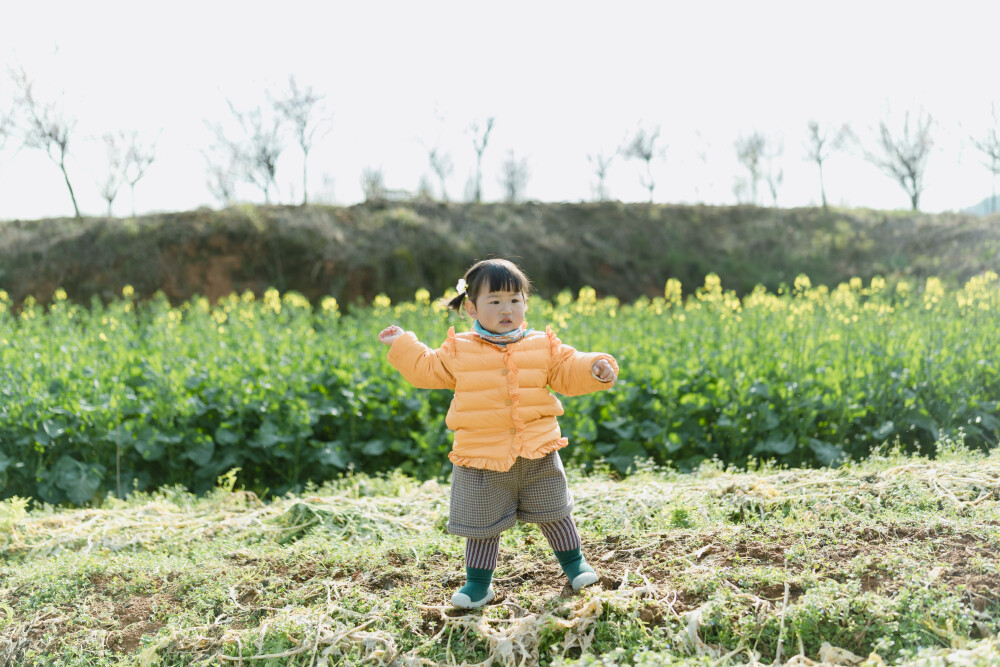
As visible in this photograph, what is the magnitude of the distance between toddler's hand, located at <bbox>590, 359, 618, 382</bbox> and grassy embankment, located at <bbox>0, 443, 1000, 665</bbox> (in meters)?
0.76

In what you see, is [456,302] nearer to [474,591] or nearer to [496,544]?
[496,544]

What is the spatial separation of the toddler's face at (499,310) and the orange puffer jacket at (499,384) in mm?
71

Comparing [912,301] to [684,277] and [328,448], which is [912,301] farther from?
[684,277]

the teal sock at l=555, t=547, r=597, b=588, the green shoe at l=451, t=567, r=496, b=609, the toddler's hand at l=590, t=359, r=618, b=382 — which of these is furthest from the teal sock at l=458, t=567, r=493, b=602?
the toddler's hand at l=590, t=359, r=618, b=382

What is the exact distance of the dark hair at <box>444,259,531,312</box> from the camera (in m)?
2.70

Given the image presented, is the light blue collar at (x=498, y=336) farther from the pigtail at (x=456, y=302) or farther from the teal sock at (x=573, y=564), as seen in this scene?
the teal sock at (x=573, y=564)

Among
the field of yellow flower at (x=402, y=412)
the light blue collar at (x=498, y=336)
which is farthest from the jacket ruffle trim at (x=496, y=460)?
the field of yellow flower at (x=402, y=412)

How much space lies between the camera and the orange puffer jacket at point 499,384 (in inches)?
106

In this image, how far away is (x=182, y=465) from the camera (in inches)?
213

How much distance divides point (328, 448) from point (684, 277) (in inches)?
758

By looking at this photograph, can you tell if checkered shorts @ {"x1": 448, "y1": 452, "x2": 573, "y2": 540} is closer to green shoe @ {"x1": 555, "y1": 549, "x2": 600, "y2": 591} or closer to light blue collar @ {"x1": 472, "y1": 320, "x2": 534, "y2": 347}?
green shoe @ {"x1": 555, "y1": 549, "x2": 600, "y2": 591}

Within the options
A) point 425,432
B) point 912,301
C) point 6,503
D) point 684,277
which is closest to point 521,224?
point 684,277

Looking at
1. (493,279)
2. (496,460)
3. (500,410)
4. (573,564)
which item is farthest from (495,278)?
(573,564)

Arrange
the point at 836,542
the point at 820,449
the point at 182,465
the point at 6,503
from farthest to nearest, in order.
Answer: the point at 182,465 → the point at 820,449 → the point at 6,503 → the point at 836,542
